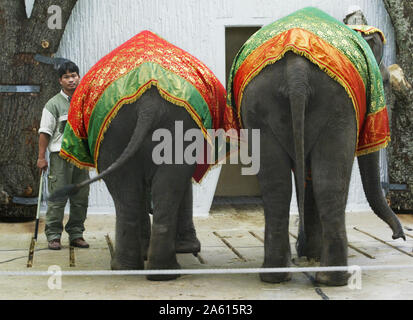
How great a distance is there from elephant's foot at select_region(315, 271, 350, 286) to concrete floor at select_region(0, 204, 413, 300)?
4 cm

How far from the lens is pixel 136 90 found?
434 centimetres

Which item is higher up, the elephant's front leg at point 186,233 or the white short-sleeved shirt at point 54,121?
the white short-sleeved shirt at point 54,121

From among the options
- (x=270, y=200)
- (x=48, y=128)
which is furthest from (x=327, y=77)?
(x=48, y=128)

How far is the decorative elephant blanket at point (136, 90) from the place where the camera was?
4.37 meters

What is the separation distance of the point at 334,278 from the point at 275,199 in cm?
57

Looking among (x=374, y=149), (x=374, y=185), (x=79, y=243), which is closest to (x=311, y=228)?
(x=374, y=185)

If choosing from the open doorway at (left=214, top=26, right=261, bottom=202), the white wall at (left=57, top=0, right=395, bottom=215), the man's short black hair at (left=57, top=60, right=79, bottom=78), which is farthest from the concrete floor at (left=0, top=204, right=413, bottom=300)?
the man's short black hair at (left=57, top=60, right=79, bottom=78)

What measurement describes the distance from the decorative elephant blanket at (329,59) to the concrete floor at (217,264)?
3.14 feet

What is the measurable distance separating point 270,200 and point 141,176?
836 mm

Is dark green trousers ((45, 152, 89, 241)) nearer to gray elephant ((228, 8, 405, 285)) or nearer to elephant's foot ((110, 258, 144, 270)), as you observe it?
elephant's foot ((110, 258, 144, 270))

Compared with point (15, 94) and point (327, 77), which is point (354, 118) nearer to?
point (327, 77)

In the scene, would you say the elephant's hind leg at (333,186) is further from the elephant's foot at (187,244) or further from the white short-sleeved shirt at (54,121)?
the white short-sleeved shirt at (54,121)

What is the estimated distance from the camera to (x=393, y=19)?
23.9 feet

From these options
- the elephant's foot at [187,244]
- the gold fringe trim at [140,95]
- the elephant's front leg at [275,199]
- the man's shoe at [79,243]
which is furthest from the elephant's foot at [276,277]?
the man's shoe at [79,243]
